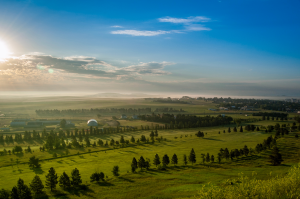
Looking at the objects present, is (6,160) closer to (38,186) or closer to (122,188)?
(38,186)

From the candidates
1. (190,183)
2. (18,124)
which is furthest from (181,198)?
(18,124)

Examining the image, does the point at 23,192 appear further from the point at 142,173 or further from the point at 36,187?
the point at 142,173

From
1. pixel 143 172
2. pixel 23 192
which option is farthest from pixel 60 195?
pixel 143 172

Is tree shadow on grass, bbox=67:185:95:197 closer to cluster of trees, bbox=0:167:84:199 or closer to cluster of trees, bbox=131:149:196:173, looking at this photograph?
cluster of trees, bbox=0:167:84:199

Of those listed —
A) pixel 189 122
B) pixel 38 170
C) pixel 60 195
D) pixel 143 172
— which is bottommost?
pixel 60 195

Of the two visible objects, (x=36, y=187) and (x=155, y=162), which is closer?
(x=36, y=187)

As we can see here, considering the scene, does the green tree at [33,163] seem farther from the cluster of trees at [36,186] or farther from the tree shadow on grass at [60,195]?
the tree shadow on grass at [60,195]

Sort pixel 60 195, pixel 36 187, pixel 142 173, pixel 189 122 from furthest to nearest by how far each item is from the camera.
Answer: pixel 189 122
pixel 142 173
pixel 60 195
pixel 36 187

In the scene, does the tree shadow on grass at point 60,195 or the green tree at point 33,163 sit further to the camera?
the green tree at point 33,163

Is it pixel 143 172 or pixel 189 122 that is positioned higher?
pixel 189 122

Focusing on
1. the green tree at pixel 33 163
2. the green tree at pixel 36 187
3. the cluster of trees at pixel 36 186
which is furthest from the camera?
the green tree at pixel 33 163

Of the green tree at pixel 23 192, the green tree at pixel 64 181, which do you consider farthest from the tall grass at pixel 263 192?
the green tree at pixel 23 192
